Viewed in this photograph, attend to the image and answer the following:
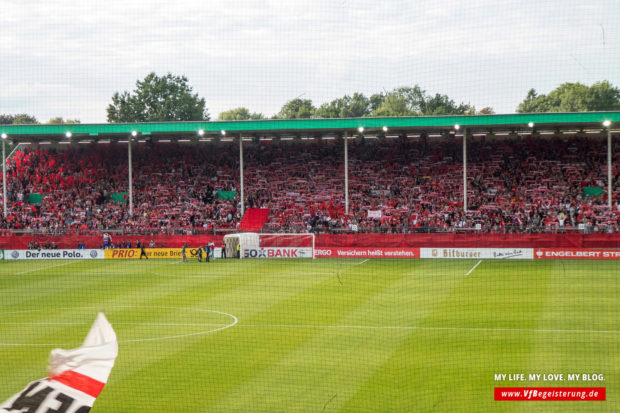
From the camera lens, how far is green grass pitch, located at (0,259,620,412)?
36.4ft

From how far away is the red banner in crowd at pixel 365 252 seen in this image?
31.9 metres

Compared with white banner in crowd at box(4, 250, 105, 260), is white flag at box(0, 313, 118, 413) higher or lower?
higher

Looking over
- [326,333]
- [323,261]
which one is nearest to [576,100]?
[323,261]

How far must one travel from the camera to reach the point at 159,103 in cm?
6644

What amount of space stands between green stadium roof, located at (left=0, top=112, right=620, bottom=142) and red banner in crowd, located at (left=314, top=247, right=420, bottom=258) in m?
7.19

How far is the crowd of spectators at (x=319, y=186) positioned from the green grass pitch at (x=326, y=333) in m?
7.66

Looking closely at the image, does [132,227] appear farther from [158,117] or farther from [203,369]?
[158,117]

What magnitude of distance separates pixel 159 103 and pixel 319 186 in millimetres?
31952

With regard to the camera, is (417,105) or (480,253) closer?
(480,253)

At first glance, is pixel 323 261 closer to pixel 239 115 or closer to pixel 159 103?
pixel 159 103

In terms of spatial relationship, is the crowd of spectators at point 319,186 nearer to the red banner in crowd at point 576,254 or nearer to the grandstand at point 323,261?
the grandstand at point 323,261

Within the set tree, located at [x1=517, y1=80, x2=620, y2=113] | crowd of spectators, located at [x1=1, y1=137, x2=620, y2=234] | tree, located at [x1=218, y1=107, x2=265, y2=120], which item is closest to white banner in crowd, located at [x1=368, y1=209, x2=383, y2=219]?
crowd of spectators, located at [x1=1, y1=137, x2=620, y2=234]

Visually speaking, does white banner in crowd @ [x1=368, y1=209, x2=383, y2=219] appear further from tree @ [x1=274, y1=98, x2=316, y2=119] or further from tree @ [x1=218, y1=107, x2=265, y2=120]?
tree @ [x1=218, y1=107, x2=265, y2=120]

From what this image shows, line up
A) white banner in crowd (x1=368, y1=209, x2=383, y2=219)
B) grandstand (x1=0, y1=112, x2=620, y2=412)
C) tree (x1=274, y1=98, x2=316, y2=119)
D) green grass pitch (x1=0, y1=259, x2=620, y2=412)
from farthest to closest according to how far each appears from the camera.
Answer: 1. tree (x1=274, y1=98, x2=316, y2=119)
2. white banner in crowd (x1=368, y1=209, x2=383, y2=219)
3. grandstand (x1=0, y1=112, x2=620, y2=412)
4. green grass pitch (x1=0, y1=259, x2=620, y2=412)
